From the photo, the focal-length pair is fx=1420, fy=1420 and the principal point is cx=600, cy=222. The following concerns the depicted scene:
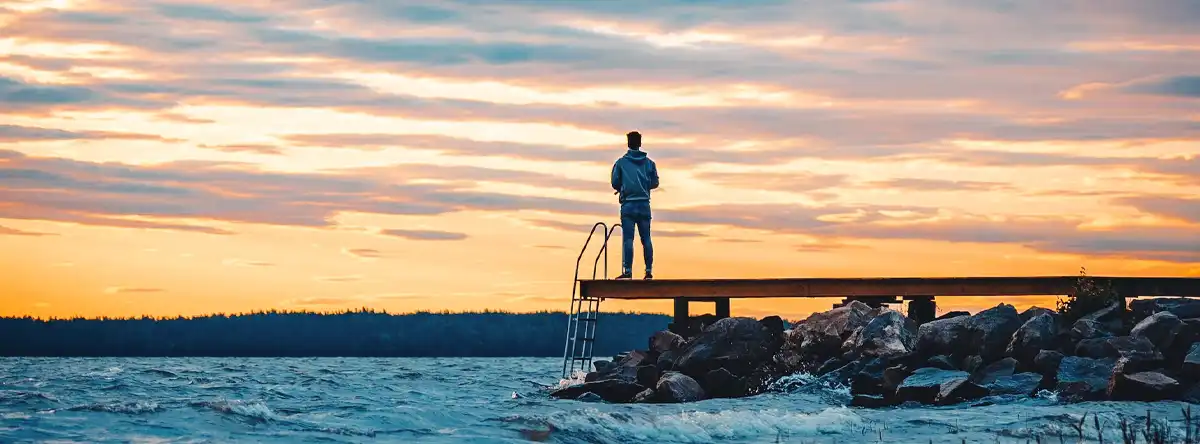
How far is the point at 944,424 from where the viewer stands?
16.9 meters

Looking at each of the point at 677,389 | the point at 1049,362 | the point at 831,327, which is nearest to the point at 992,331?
the point at 1049,362

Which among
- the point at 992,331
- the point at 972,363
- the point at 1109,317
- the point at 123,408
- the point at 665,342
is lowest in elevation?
the point at 123,408

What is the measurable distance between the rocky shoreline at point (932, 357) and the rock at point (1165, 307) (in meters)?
0.02

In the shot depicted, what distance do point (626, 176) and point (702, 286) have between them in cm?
277

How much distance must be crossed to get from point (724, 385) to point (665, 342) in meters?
2.48

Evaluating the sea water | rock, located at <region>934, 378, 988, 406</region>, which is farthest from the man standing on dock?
rock, located at <region>934, 378, 988, 406</region>

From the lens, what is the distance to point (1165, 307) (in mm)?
21375

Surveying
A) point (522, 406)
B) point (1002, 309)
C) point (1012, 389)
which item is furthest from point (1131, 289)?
point (522, 406)

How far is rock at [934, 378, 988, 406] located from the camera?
19141 millimetres

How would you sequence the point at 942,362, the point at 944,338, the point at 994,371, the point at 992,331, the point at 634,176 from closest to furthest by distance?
the point at 994,371 → the point at 942,362 → the point at 992,331 → the point at 944,338 → the point at 634,176

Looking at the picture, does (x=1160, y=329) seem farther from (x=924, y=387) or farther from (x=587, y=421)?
(x=587, y=421)

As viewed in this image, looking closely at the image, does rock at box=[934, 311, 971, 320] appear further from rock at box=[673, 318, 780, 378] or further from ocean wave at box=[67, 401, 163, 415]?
ocean wave at box=[67, 401, 163, 415]

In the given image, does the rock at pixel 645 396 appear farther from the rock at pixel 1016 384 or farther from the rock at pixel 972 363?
the rock at pixel 1016 384

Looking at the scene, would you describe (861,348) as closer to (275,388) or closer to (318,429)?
(318,429)
